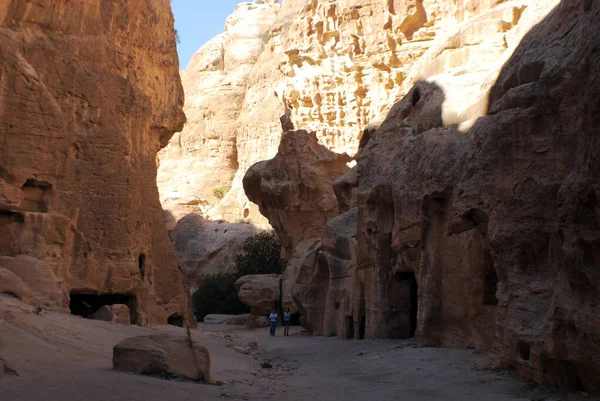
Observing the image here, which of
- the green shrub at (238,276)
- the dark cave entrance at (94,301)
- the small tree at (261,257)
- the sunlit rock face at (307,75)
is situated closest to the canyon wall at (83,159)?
the dark cave entrance at (94,301)

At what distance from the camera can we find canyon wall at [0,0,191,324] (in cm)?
1516

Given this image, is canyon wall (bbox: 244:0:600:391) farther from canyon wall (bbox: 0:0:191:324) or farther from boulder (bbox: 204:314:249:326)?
boulder (bbox: 204:314:249:326)

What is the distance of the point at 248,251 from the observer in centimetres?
4000

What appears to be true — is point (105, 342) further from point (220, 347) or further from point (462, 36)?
point (462, 36)

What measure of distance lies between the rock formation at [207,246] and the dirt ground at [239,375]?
91.4 feet

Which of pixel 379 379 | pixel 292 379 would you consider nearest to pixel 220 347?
pixel 292 379

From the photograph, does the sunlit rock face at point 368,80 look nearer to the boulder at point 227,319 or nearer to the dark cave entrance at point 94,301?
the boulder at point 227,319

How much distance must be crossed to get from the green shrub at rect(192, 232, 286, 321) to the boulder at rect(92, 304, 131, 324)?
63.7 ft

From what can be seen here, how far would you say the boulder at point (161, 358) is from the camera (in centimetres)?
771

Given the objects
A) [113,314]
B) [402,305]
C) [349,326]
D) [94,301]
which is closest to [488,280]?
[402,305]

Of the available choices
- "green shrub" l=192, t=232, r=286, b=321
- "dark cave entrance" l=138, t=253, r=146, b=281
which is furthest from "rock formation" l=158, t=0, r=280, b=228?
"dark cave entrance" l=138, t=253, r=146, b=281

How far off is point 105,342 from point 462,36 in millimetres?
11362

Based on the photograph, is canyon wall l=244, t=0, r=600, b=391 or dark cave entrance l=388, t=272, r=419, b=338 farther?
dark cave entrance l=388, t=272, r=419, b=338

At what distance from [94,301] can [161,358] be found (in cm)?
1198
